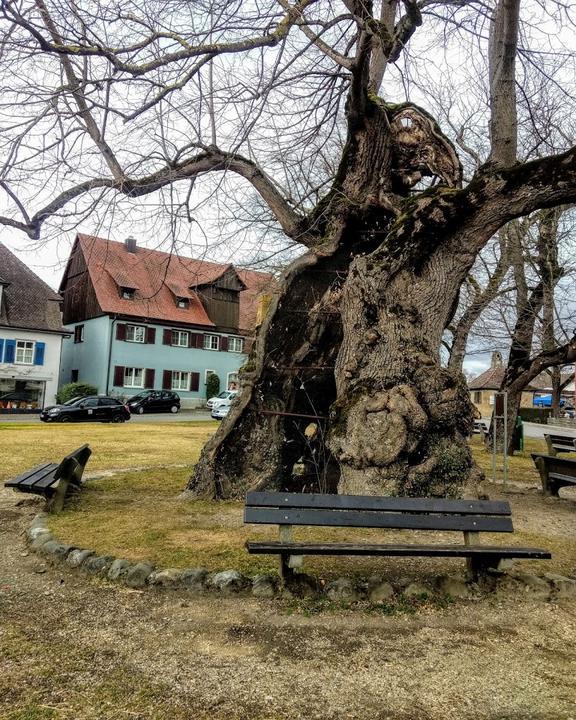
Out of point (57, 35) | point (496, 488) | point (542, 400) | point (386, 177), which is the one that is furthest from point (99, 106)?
point (542, 400)

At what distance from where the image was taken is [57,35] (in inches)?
252

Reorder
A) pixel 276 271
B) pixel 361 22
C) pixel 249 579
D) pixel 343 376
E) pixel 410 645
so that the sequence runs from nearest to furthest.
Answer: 1. pixel 410 645
2. pixel 249 579
3. pixel 361 22
4. pixel 343 376
5. pixel 276 271

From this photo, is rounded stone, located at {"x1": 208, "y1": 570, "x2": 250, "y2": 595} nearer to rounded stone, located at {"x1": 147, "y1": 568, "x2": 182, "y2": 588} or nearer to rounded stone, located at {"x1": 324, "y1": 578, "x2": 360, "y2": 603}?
rounded stone, located at {"x1": 147, "y1": 568, "x2": 182, "y2": 588}

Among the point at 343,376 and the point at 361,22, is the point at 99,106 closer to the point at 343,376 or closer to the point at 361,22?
the point at 361,22

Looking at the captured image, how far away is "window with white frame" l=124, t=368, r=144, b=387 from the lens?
41031 millimetres

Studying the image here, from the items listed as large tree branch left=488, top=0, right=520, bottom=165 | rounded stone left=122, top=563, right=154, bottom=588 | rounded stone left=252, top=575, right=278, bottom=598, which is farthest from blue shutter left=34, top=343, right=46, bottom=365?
rounded stone left=252, top=575, right=278, bottom=598

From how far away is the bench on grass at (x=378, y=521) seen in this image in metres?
4.12

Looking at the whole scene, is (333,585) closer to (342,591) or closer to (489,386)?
(342,591)

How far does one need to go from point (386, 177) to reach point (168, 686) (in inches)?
302

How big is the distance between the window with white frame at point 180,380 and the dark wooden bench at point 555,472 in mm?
36643

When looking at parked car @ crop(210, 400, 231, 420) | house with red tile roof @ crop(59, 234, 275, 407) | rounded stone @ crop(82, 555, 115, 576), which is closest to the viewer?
rounded stone @ crop(82, 555, 115, 576)

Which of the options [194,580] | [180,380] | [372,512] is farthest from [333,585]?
[180,380]

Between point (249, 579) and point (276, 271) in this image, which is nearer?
point (249, 579)

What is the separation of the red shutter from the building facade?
12.6 feet
